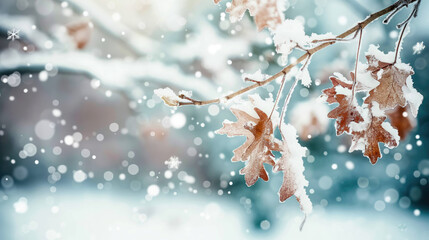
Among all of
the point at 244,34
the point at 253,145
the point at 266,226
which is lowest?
the point at 266,226

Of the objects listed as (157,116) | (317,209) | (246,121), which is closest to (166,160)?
(157,116)

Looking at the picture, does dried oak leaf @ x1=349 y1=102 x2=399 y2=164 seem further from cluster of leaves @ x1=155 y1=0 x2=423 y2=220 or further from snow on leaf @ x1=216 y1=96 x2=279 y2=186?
snow on leaf @ x1=216 y1=96 x2=279 y2=186

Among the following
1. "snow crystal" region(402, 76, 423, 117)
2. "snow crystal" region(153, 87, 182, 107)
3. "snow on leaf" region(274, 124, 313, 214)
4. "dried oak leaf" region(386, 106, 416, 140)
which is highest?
"dried oak leaf" region(386, 106, 416, 140)

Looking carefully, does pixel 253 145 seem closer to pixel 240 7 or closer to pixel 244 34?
pixel 240 7

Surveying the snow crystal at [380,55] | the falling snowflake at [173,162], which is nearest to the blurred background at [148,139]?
the falling snowflake at [173,162]

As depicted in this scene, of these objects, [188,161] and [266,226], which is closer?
[266,226]

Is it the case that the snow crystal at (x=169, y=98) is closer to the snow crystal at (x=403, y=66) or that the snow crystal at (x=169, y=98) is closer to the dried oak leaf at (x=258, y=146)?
the dried oak leaf at (x=258, y=146)

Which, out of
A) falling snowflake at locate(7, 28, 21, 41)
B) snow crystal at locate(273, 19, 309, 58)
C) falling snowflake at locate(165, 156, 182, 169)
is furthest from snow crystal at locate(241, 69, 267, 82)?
falling snowflake at locate(7, 28, 21, 41)
